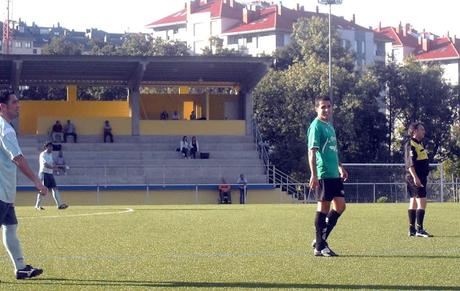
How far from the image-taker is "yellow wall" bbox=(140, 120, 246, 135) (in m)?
49.3

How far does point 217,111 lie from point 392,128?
20731 mm

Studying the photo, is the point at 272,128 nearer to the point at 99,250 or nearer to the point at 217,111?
the point at 217,111

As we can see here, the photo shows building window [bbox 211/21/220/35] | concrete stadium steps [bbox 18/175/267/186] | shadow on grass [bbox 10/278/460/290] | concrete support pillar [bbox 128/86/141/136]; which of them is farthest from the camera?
building window [bbox 211/21/220/35]

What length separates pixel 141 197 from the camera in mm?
43406

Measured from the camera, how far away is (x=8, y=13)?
7975cm

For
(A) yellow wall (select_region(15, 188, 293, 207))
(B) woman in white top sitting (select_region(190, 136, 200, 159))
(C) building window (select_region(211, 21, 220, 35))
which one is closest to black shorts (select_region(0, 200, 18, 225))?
(A) yellow wall (select_region(15, 188, 293, 207))

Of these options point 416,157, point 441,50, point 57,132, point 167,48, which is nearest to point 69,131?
point 57,132

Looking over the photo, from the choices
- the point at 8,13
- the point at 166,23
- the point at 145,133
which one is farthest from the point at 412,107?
the point at 166,23

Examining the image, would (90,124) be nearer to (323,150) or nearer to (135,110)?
(135,110)

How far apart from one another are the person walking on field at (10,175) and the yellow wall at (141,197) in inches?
1301

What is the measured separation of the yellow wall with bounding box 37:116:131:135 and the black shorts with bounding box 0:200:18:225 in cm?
3884

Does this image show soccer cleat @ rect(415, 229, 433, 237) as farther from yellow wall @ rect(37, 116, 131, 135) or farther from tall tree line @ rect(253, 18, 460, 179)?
tall tree line @ rect(253, 18, 460, 179)

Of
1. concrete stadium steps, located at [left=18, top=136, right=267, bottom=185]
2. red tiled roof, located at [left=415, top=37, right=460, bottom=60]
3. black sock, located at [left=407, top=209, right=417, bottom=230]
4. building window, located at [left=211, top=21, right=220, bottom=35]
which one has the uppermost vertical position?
building window, located at [left=211, top=21, right=220, bottom=35]

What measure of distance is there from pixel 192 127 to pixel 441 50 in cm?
8713
